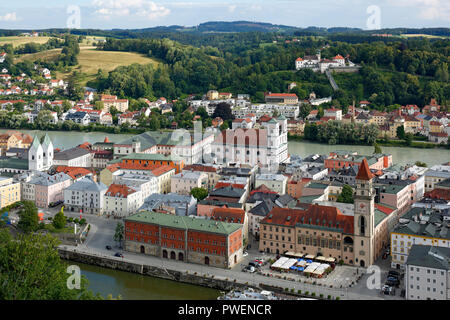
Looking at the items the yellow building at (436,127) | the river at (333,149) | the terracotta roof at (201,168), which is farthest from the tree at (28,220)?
the yellow building at (436,127)

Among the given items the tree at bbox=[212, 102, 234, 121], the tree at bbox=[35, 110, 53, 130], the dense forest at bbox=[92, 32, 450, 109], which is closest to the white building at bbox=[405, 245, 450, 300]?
the tree at bbox=[212, 102, 234, 121]

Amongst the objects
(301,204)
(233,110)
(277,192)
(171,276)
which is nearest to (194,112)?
(233,110)

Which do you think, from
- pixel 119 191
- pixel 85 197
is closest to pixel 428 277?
pixel 119 191

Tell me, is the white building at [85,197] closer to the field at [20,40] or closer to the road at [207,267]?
the road at [207,267]

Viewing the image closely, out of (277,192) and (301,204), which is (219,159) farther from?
(301,204)

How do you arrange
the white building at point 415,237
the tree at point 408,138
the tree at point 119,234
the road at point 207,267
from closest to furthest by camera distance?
the road at point 207,267
the white building at point 415,237
the tree at point 119,234
the tree at point 408,138

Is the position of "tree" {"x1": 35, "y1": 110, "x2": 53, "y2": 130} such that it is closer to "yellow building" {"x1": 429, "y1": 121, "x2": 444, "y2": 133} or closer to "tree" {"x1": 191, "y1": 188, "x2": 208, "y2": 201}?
"tree" {"x1": 191, "y1": 188, "x2": 208, "y2": 201}
